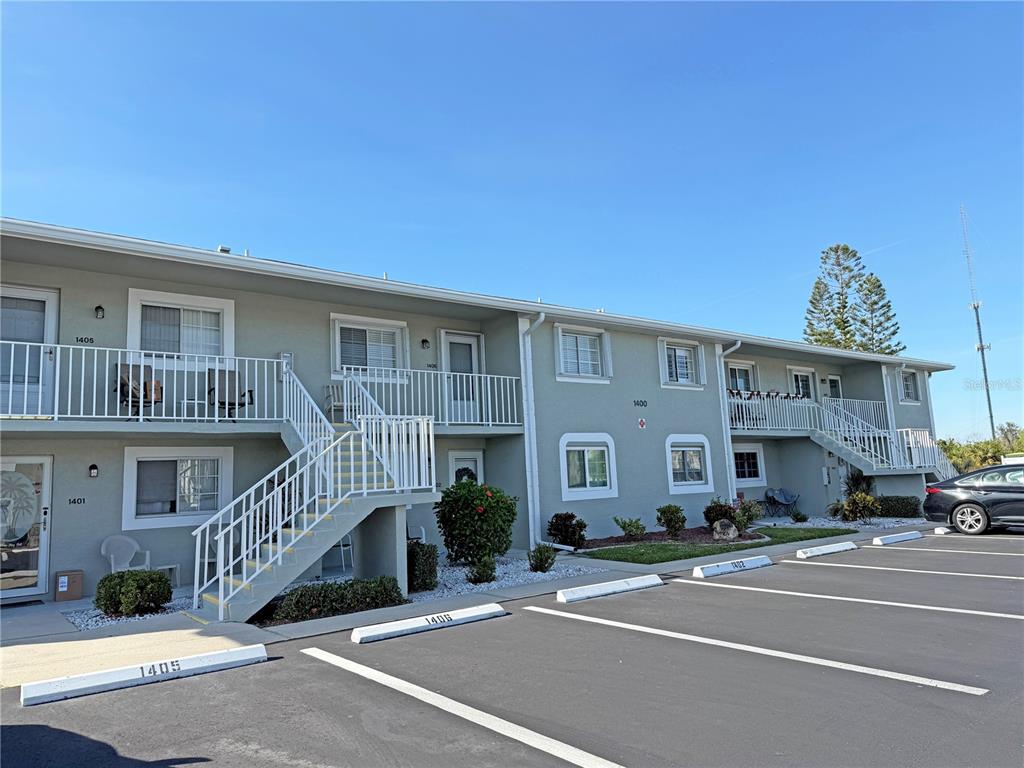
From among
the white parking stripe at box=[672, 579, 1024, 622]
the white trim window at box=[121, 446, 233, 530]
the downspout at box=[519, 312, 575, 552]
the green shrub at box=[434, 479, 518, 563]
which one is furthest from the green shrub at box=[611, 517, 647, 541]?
the white trim window at box=[121, 446, 233, 530]

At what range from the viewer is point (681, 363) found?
59.2 feet

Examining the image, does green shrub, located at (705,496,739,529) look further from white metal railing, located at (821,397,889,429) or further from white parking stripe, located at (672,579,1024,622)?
white metal railing, located at (821,397,889,429)

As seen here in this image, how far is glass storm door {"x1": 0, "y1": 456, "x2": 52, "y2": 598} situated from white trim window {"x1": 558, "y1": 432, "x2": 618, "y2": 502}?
9595 mm

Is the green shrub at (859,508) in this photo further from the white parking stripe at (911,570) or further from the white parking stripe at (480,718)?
the white parking stripe at (480,718)

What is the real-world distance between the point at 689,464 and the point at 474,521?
8.80 meters

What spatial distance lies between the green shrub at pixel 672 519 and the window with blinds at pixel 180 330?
1017 centimetres

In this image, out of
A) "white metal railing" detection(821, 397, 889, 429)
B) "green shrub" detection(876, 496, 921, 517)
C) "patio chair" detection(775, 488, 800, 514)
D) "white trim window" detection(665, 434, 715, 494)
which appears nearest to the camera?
"white trim window" detection(665, 434, 715, 494)

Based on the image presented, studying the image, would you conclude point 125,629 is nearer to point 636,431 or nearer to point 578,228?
point 636,431

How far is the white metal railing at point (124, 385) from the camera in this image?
956 cm

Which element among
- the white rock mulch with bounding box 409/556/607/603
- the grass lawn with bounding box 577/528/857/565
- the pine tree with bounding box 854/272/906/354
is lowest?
the white rock mulch with bounding box 409/556/607/603

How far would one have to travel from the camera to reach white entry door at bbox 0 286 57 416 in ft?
31.7

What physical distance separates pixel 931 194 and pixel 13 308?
22.9 meters

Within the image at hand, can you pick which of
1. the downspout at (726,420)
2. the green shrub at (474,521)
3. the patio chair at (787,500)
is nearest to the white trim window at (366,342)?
the green shrub at (474,521)

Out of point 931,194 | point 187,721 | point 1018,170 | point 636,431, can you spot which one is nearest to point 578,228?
point 636,431
